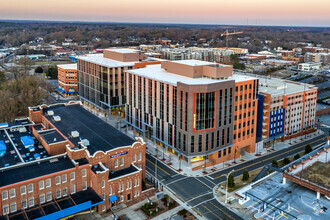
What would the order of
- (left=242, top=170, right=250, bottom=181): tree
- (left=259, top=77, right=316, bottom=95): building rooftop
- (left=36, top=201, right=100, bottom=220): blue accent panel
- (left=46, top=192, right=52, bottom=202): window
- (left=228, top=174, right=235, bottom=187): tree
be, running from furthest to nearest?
(left=259, top=77, right=316, bottom=95): building rooftop → (left=242, top=170, right=250, bottom=181): tree → (left=228, top=174, right=235, bottom=187): tree → (left=46, top=192, right=52, bottom=202): window → (left=36, top=201, right=100, bottom=220): blue accent panel

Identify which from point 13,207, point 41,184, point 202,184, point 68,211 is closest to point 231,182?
point 202,184

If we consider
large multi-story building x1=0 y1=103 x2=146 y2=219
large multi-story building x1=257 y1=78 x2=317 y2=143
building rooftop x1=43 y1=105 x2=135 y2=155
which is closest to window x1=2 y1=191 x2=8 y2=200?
large multi-story building x1=0 y1=103 x2=146 y2=219

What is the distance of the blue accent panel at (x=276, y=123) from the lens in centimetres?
9875

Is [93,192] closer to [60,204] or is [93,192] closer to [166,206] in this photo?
[60,204]

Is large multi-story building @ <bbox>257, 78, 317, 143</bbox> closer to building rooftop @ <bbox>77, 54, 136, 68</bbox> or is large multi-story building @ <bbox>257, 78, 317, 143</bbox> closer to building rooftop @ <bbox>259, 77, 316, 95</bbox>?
building rooftop @ <bbox>259, 77, 316, 95</bbox>

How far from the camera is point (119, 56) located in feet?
420

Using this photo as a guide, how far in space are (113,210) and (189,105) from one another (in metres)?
30.5

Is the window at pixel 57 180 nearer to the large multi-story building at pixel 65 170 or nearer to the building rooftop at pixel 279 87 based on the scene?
the large multi-story building at pixel 65 170

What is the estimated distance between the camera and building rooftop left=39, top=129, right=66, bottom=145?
75.4m

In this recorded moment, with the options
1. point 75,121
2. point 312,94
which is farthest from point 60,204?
point 312,94

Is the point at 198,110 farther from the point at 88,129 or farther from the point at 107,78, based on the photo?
the point at 107,78

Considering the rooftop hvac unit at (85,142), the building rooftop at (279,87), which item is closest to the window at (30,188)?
the rooftop hvac unit at (85,142)

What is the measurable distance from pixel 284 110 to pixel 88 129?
59.3 metres

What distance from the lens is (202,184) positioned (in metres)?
75.9
